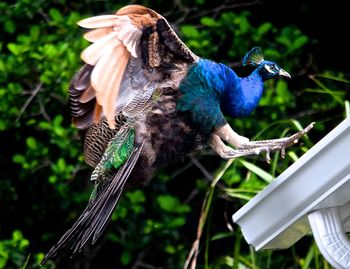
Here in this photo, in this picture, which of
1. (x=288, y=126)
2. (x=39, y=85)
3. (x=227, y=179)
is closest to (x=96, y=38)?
(x=288, y=126)

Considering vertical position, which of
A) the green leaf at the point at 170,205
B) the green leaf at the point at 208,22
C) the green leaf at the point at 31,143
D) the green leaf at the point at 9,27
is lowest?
the green leaf at the point at 170,205

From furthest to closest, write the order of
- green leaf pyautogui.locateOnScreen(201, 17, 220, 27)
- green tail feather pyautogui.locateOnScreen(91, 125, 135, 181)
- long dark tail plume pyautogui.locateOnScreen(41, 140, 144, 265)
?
green leaf pyautogui.locateOnScreen(201, 17, 220, 27)
green tail feather pyautogui.locateOnScreen(91, 125, 135, 181)
long dark tail plume pyautogui.locateOnScreen(41, 140, 144, 265)

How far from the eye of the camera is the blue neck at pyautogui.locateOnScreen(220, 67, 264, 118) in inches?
154

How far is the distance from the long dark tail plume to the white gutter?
0.56m

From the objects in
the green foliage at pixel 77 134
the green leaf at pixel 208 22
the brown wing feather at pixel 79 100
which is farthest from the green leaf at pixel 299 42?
the brown wing feather at pixel 79 100

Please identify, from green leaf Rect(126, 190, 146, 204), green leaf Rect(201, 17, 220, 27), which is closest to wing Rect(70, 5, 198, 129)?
green leaf Rect(126, 190, 146, 204)

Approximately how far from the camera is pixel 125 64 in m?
3.60

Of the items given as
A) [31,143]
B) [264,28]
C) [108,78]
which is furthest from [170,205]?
[108,78]

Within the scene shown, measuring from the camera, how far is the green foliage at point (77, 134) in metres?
6.02

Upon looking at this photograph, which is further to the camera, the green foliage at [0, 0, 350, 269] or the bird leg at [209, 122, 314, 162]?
the green foliage at [0, 0, 350, 269]

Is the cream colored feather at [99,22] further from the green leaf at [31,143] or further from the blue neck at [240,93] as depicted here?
the green leaf at [31,143]

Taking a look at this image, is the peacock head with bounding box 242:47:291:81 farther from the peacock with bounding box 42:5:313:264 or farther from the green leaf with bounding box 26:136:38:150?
the green leaf with bounding box 26:136:38:150

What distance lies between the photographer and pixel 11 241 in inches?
234

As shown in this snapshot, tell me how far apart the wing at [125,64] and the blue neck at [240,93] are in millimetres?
153
